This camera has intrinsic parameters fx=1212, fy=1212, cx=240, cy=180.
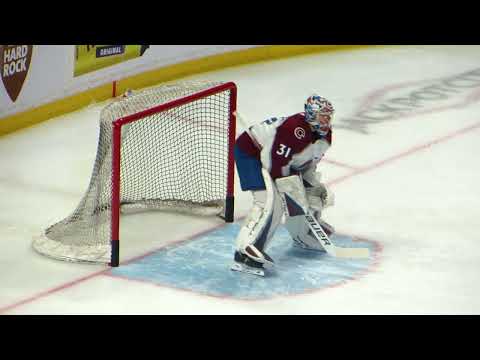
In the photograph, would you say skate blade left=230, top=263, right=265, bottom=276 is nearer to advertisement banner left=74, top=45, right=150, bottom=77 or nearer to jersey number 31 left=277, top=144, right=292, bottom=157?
jersey number 31 left=277, top=144, right=292, bottom=157

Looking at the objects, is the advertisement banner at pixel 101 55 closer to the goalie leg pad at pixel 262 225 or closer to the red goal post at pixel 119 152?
the red goal post at pixel 119 152

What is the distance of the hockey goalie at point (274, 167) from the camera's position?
237 inches

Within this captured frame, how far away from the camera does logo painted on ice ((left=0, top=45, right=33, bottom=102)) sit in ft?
27.3

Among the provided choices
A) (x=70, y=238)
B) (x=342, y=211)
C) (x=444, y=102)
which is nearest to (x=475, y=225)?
(x=342, y=211)

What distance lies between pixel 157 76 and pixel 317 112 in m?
4.16

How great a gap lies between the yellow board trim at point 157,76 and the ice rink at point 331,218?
0.26 feet

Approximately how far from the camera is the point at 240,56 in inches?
431

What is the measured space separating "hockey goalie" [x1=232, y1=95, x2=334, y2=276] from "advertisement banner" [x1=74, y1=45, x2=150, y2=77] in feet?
10.6

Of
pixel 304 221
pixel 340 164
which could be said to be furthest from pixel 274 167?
pixel 340 164

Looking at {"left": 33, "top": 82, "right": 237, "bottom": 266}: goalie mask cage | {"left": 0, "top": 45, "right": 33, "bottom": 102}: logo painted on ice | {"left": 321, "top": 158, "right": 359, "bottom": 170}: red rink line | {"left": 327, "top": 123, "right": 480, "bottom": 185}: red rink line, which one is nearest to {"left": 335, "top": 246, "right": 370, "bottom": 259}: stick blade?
{"left": 33, "top": 82, "right": 237, "bottom": 266}: goalie mask cage

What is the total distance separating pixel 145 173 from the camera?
284 inches

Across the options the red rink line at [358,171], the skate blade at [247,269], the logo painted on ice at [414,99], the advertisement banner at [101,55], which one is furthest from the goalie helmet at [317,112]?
the advertisement banner at [101,55]

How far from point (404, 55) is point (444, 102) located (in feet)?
6.09
